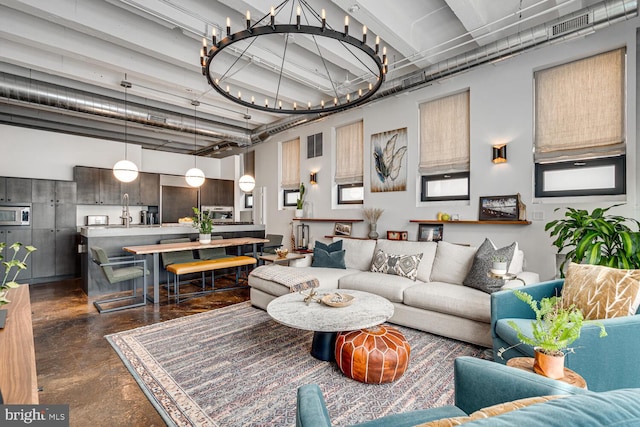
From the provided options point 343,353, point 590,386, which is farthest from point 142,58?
point 590,386

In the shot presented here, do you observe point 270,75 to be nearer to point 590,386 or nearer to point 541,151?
point 541,151

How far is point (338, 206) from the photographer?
6.57 metres

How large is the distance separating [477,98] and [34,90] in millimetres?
6519

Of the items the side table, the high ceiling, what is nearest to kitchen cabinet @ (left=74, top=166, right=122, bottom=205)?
the high ceiling

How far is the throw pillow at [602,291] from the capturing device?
197 cm

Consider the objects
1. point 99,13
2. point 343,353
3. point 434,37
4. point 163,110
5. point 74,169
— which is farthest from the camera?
point 74,169

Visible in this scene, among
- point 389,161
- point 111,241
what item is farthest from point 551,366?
point 111,241

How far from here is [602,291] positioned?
2092 mm

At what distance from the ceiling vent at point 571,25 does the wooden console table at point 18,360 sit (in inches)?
191

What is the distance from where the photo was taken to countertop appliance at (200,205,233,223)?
866cm

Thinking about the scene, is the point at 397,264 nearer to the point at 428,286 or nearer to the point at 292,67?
the point at 428,286

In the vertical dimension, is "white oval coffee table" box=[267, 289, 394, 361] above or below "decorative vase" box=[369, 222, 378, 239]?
below

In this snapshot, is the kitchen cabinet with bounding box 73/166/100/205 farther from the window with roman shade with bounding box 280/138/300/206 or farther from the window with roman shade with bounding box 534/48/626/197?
the window with roman shade with bounding box 534/48/626/197

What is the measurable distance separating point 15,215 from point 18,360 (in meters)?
6.20
